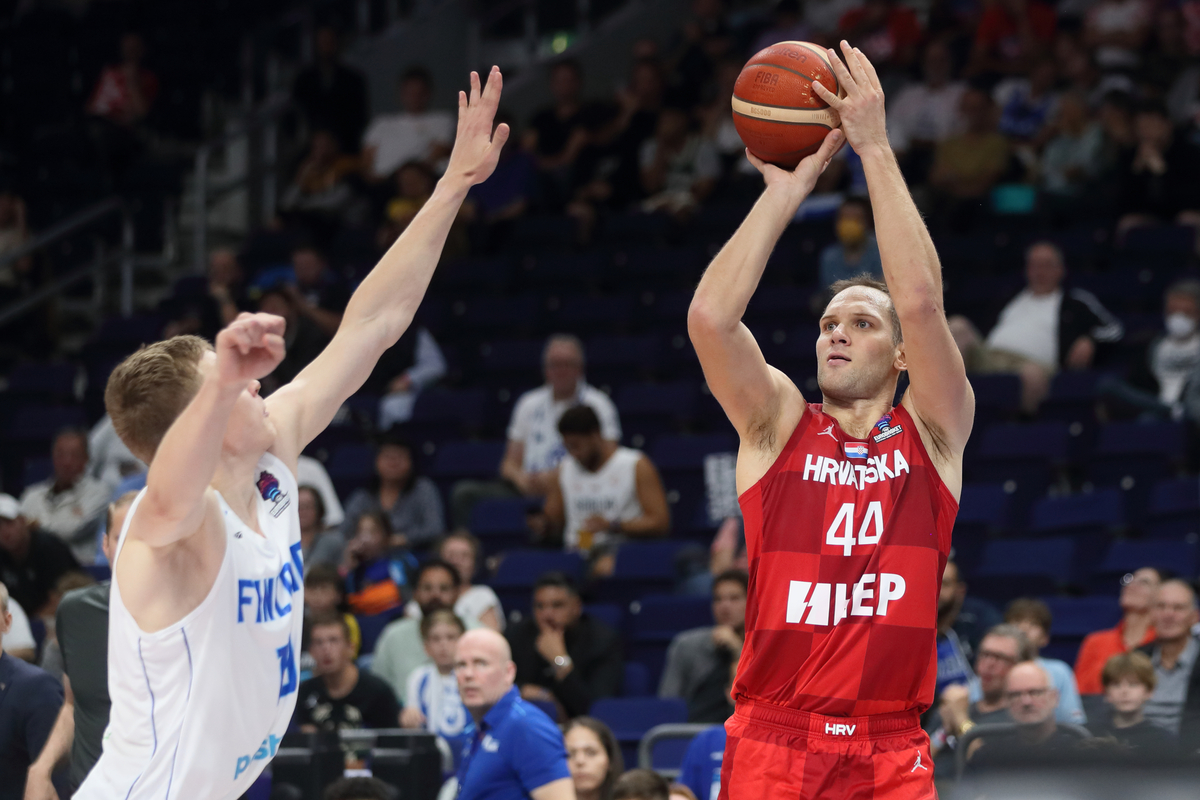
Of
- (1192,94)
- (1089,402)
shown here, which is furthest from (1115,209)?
(1089,402)

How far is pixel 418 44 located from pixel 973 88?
6661 mm

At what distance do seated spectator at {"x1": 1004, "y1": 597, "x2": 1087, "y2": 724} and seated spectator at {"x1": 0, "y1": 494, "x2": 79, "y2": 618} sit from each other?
5.45 meters

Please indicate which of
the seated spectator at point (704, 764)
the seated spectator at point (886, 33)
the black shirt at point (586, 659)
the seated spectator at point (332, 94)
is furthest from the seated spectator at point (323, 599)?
the seated spectator at point (886, 33)

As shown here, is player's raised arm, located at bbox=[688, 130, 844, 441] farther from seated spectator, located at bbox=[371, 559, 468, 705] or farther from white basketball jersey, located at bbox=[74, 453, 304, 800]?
seated spectator, located at bbox=[371, 559, 468, 705]

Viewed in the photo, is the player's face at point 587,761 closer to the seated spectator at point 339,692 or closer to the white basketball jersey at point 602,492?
the seated spectator at point 339,692

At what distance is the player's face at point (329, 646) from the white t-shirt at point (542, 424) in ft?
10.2

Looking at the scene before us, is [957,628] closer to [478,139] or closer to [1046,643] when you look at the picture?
[1046,643]

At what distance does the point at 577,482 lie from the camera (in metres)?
9.84

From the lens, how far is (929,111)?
13086 millimetres

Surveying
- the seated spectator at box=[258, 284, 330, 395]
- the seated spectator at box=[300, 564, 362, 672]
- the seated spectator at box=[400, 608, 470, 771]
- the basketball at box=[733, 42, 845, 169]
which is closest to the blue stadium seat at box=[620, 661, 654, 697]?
the seated spectator at box=[400, 608, 470, 771]

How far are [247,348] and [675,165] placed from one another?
11.1 meters

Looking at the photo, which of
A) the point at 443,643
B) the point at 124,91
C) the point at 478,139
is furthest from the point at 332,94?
the point at 478,139

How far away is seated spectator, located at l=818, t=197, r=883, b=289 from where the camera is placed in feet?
36.1

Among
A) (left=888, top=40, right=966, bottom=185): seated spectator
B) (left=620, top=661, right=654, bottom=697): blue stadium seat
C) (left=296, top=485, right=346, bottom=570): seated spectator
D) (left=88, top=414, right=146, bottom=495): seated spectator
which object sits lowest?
(left=620, top=661, right=654, bottom=697): blue stadium seat
